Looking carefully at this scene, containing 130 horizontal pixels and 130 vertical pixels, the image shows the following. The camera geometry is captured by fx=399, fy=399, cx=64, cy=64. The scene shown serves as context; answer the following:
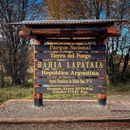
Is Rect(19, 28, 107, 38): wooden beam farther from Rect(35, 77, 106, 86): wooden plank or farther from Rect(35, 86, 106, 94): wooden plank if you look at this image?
Rect(35, 86, 106, 94): wooden plank

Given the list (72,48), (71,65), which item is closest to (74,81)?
(71,65)

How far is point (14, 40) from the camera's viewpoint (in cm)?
2534

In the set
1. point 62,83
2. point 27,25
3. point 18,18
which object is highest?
point 18,18

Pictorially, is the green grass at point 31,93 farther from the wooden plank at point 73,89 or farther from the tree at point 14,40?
the wooden plank at point 73,89

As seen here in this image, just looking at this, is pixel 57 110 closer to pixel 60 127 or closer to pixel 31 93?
pixel 60 127

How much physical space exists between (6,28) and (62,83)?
39.1 feet

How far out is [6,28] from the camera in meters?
25.1

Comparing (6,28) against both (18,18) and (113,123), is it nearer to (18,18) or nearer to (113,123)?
(18,18)

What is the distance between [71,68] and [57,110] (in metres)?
1.61

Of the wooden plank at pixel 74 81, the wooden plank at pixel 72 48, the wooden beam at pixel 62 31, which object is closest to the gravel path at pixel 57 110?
the wooden plank at pixel 74 81

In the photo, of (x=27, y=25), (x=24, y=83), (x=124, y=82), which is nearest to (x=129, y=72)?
(x=124, y=82)

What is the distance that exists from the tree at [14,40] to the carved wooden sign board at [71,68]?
11227mm

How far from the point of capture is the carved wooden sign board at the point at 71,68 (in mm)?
14055

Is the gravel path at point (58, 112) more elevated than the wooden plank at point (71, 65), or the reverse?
the wooden plank at point (71, 65)
